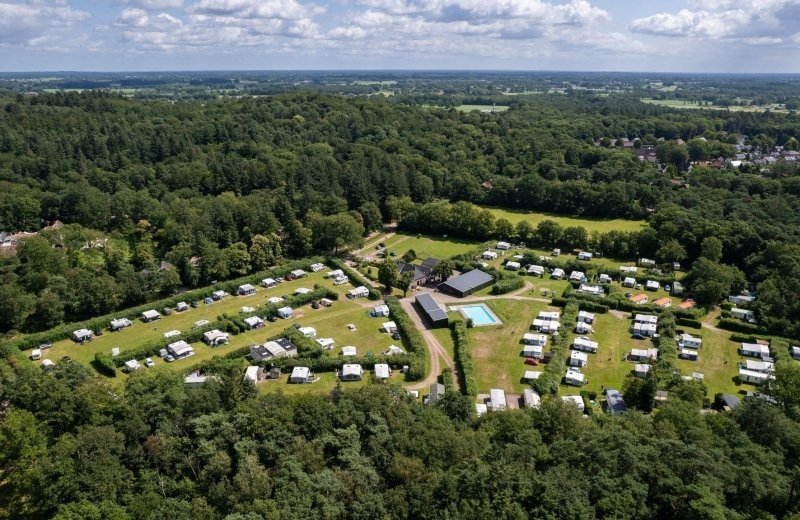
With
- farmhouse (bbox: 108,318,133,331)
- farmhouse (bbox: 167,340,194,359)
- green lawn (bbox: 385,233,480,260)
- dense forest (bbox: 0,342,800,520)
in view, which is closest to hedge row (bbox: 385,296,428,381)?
dense forest (bbox: 0,342,800,520)

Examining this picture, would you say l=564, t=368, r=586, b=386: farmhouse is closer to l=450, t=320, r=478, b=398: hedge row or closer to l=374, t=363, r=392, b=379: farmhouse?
l=450, t=320, r=478, b=398: hedge row

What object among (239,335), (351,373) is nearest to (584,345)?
(351,373)

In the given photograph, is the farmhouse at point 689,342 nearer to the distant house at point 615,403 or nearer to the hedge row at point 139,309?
the distant house at point 615,403

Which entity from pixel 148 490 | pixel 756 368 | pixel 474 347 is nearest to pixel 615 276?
pixel 756 368

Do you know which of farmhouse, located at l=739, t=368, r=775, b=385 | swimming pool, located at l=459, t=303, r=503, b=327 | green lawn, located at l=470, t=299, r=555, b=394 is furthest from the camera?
swimming pool, located at l=459, t=303, r=503, b=327

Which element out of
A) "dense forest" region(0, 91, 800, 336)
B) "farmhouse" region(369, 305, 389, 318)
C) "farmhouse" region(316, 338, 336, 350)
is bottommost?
"farmhouse" region(316, 338, 336, 350)

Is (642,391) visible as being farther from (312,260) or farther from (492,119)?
(492,119)

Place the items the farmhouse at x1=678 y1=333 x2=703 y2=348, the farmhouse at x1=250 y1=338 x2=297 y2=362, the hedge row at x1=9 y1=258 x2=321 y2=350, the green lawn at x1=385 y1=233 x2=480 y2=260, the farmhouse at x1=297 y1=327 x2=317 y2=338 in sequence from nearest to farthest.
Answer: the farmhouse at x1=250 y1=338 x2=297 y2=362 < the farmhouse at x1=678 y1=333 x2=703 y2=348 < the hedge row at x1=9 y1=258 x2=321 y2=350 < the farmhouse at x1=297 y1=327 x2=317 y2=338 < the green lawn at x1=385 y1=233 x2=480 y2=260
